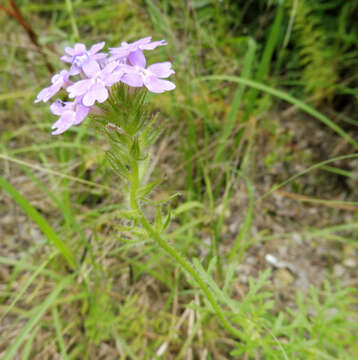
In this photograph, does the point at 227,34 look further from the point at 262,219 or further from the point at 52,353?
the point at 52,353

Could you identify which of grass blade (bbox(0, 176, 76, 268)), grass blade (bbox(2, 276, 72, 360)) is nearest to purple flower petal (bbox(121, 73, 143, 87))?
grass blade (bbox(0, 176, 76, 268))

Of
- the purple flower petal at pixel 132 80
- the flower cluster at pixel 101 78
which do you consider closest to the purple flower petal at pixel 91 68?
the flower cluster at pixel 101 78

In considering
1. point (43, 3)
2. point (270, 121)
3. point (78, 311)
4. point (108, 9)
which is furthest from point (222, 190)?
point (43, 3)

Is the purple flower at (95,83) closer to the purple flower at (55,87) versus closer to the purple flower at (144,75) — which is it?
the purple flower at (144,75)

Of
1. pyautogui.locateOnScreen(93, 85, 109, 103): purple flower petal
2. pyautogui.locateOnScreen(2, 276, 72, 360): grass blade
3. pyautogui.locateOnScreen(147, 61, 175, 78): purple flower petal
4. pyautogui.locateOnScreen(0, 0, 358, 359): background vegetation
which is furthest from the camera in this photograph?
pyautogui.locateOnScreen(0, 0, 358, 359): background vegetation

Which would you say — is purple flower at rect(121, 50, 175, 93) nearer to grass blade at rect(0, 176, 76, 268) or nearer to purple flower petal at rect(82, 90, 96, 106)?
purple flower petal at rect(82, 90, 96, 106)
